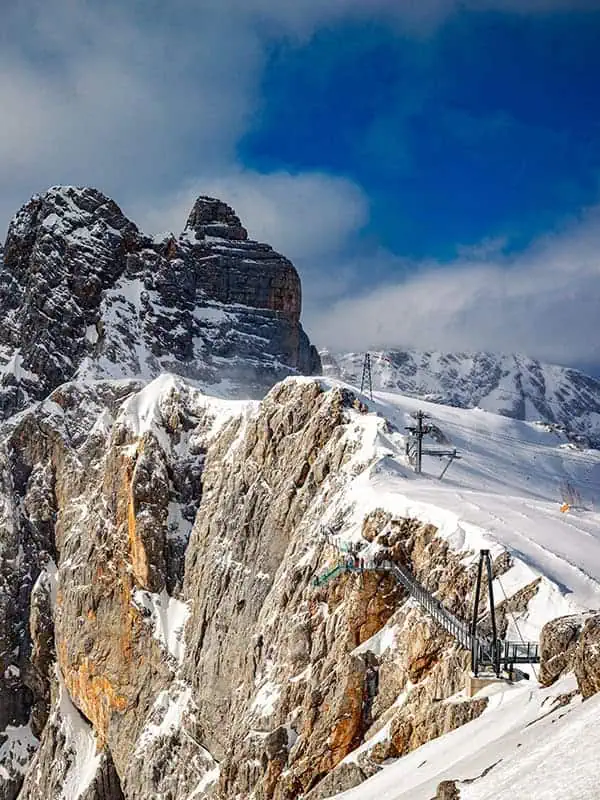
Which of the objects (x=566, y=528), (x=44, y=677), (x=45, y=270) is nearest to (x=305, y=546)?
(x=566, y=528)

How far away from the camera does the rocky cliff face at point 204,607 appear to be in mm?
41125

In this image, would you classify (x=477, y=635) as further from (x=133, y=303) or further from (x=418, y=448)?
(x=133, y=303)

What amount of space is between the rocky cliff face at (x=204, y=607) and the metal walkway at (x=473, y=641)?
23.7 inches

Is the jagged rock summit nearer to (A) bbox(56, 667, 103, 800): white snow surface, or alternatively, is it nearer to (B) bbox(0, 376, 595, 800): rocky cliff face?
(B) bbox(0, 376, 595, 800): rocky cliff face

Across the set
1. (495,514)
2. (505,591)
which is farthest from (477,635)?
(495,514)

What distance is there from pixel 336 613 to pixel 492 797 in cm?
3067

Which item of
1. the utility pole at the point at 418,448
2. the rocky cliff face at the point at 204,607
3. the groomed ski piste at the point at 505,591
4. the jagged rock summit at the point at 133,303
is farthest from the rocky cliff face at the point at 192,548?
the utility pole at the point at 418,448

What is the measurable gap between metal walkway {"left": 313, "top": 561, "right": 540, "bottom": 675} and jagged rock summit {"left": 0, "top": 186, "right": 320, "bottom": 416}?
270 ft

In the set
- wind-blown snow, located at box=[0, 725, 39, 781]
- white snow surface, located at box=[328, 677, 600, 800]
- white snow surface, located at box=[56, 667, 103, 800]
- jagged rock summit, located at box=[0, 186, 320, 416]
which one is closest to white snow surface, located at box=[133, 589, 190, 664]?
A: white snow surface, located at box=[56, 667, 103, 800]

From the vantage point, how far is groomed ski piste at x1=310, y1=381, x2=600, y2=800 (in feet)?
56.6

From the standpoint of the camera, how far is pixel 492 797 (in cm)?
1670

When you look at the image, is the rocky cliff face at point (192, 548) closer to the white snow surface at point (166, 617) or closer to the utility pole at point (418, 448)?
the white snow surface at point (166, 617)

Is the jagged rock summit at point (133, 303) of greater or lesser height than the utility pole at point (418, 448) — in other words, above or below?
above

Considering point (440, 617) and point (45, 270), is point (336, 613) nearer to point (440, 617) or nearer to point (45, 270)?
point (440, 617)
